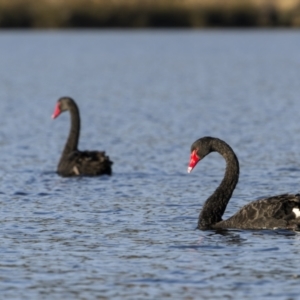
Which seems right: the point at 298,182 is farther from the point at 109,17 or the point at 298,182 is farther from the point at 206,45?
the point at 109,17

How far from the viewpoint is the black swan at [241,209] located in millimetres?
8484

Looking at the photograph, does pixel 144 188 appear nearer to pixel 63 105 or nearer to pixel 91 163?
pixel 91 163

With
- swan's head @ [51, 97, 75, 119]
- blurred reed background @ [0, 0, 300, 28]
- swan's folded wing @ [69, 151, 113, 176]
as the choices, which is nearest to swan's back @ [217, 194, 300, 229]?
swan's folded wing @ [69, 151, 113, 176]

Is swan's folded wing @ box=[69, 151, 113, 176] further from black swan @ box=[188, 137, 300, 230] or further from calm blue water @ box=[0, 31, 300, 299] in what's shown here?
black swan @ box=[188, 137, 300, 230]

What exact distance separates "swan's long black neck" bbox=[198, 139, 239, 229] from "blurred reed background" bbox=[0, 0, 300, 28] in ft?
131

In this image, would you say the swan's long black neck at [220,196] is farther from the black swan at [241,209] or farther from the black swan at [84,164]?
the black swan at [84,164]

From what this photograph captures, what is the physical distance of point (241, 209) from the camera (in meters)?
8.75

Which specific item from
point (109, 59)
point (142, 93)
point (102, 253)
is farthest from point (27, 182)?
point (109, 59)

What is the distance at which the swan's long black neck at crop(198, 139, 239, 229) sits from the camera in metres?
8.88

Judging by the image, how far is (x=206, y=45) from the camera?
44188mm

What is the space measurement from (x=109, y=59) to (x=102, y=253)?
30.5 metres

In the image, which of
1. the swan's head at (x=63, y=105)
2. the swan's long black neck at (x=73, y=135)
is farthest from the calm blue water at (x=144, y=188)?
the swan's head at (x=63, y=105)

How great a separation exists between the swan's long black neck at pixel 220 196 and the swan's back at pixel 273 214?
0.33 metres

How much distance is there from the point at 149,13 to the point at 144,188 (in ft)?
131
